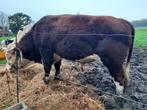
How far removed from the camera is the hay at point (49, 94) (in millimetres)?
5452

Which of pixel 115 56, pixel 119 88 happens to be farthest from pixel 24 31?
pixel 119 88

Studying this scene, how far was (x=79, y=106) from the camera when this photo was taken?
5426mm

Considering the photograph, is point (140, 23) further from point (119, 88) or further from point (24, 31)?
point (119, 88)

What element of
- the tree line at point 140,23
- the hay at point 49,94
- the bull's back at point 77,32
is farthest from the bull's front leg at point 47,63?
the tree line at point 140,23

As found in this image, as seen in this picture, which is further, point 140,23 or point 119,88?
point 140,23

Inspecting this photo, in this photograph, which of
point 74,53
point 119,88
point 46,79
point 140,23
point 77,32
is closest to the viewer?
point 119,88

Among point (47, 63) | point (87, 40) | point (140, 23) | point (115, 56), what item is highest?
point (87, 40)

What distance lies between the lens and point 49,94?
19.8ft

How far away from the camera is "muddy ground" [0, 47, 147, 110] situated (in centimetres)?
548

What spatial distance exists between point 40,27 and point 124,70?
2162mm

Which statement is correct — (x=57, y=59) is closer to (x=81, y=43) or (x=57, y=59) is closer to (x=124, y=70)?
(x=81, y=43)

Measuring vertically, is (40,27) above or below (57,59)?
above

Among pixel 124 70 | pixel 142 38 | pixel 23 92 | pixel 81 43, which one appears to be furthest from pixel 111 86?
pixel 142 38

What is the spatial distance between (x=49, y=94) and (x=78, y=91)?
1.75ft
